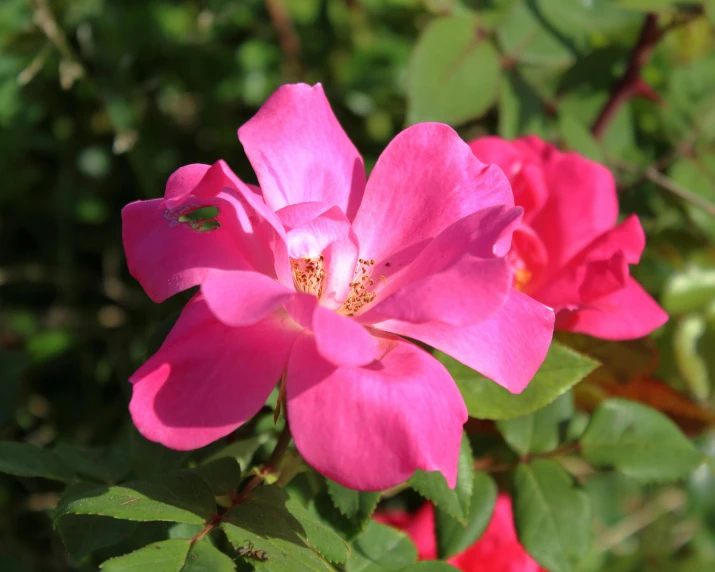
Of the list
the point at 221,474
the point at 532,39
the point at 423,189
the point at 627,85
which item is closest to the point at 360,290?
the point at 423,189

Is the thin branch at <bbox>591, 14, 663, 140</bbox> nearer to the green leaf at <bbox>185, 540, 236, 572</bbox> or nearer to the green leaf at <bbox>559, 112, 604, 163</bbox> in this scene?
the green leaf at <bbox>559, 112, 604, 163</bbox>

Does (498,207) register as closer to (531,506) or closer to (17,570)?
(531,506)

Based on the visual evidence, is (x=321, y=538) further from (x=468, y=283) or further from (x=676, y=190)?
(x=676, y=190)

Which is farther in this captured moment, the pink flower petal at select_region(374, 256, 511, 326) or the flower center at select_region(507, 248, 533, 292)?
the flower center at select_region(507, 248, 533, 292)

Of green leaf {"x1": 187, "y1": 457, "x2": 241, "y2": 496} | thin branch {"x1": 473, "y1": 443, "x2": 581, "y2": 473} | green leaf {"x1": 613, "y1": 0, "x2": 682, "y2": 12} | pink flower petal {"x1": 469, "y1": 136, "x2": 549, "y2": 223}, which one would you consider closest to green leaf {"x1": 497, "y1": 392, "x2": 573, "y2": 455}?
thin branch {"x1": 473, "y1": 443, "x2": 581, "y2": 473}

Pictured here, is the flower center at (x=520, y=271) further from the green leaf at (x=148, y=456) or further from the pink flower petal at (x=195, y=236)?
the green leaf at (x=148, y=456)
